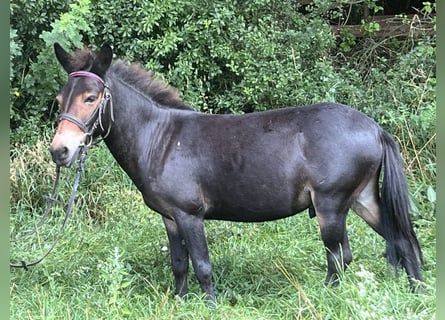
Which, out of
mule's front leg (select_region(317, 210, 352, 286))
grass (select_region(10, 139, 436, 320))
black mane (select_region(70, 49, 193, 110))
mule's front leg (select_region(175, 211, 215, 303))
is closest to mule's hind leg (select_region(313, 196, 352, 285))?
mule's front leg (select_region(317, 210, 352, 286))


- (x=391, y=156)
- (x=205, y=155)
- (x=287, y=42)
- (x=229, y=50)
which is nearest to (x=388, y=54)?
(x=287, y=42)

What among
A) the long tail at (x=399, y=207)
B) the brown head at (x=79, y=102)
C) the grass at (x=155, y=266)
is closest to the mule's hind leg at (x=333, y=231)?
the grass at (x=155, y=266)

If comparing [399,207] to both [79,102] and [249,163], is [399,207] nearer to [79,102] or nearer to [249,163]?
[249,163]

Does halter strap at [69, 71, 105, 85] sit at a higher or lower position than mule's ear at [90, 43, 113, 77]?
lower

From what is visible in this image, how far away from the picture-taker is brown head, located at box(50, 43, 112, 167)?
3.41 meters

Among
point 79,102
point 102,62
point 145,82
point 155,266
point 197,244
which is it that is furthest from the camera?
point 155,266

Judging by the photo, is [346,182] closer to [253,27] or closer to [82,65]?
[82,65]

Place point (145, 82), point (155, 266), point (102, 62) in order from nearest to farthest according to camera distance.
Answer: point (102, 62), point (145, 82), point (155, 266)

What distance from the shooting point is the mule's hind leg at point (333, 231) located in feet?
12.1

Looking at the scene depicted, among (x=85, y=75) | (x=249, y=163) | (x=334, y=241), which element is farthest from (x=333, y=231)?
(x=85, y=75)

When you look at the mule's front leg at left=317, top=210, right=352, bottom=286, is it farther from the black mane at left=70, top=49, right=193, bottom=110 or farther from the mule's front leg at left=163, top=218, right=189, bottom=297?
the black mane at left=70, top=49, right=193, bottom=110

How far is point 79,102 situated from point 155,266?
5.66 feet

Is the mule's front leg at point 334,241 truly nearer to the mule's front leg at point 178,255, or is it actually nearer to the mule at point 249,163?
the mule at point 249,163

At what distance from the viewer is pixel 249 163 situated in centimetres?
379
